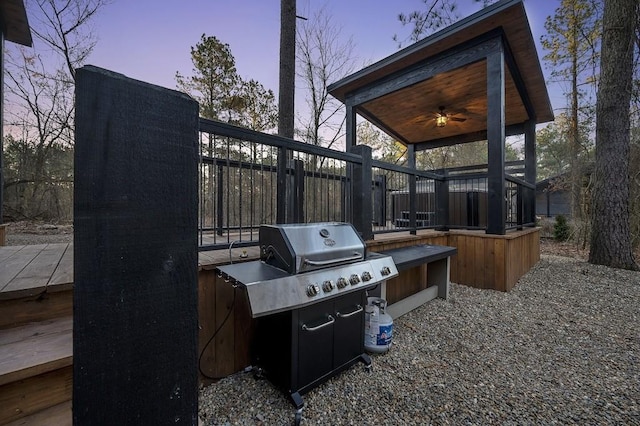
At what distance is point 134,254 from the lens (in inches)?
Answer: 30.1

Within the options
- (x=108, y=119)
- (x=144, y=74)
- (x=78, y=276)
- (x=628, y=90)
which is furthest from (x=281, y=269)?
(x=144, y=74)

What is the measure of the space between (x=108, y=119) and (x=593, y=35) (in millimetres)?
11400

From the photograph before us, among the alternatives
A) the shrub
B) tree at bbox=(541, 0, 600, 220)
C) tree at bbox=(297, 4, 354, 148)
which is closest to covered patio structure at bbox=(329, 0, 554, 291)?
tree at bbox=(541, 0, 600, 220)

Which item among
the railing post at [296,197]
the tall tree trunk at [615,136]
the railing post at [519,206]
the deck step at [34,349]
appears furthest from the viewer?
the railing post at [519,206]

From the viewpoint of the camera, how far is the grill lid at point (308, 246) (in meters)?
1.54

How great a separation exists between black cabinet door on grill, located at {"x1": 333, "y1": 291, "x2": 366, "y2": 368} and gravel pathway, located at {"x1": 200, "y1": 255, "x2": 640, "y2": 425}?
0.53 ft

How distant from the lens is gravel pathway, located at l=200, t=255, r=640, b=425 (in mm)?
1522

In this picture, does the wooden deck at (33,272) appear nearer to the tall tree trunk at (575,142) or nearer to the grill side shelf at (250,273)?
the grill side shelf at (250,273)

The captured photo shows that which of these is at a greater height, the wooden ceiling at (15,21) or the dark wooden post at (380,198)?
the wooden ceiling at (15,21)

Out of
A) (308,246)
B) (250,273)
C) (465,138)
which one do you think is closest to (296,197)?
(308,246)

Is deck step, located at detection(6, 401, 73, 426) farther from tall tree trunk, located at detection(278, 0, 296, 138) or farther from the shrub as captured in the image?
the shrub

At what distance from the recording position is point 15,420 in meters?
0.93

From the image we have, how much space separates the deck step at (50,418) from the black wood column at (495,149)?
4544 mm

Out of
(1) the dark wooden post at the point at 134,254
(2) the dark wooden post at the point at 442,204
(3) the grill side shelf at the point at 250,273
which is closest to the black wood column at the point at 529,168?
(2) the dark wooden post at the point at 442,204
